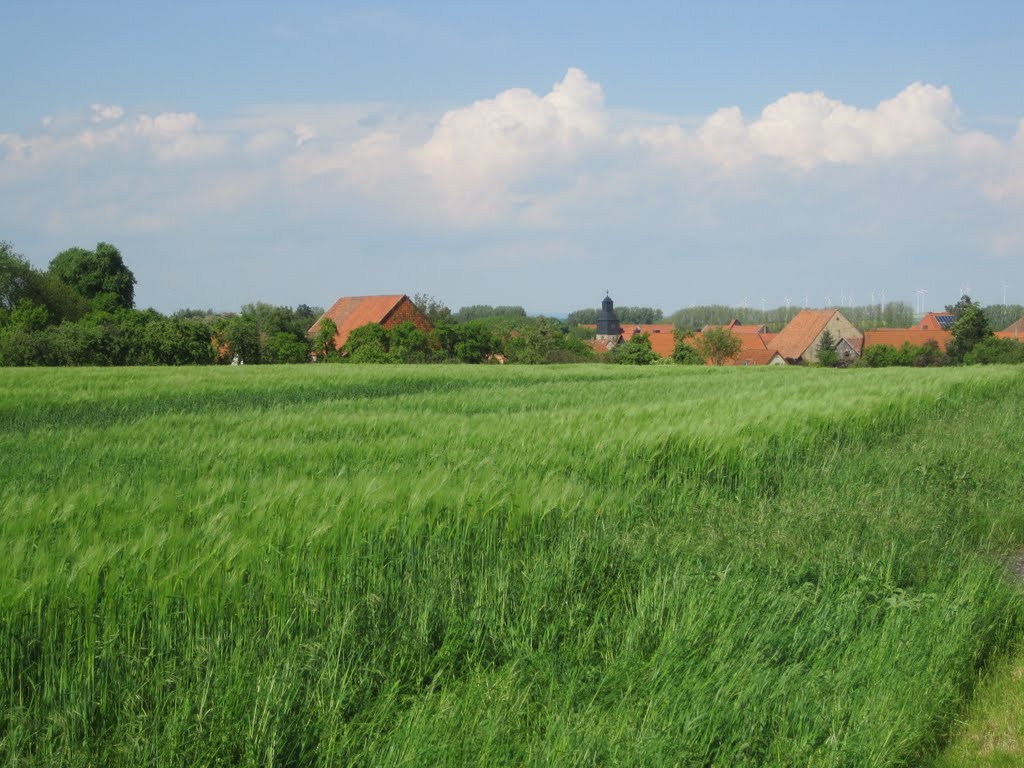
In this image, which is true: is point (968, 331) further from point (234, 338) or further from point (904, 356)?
point (234, 338)

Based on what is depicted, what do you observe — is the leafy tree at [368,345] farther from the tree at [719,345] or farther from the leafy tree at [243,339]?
the tree at [719,345]

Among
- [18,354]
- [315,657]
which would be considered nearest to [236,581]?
[315,657]

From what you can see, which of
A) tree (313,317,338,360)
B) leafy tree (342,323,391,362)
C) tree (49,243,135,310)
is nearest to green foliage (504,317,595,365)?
leafy tree (342,323,391,362)

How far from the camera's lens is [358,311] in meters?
91.0

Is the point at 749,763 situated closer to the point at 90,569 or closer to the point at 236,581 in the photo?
the point at 236,581

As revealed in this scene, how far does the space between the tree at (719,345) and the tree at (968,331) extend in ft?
67.3

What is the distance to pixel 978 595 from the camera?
4766mm

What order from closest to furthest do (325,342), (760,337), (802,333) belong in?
(325,342), (802,333), (760,337)

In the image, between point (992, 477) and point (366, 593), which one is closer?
point (366, 593)

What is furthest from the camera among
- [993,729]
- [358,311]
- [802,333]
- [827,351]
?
[802,333]

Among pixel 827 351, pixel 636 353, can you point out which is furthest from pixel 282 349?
pixel 827 351

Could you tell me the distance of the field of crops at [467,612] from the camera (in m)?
2.95

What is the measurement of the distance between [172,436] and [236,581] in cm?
531

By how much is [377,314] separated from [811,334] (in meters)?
55.4
